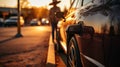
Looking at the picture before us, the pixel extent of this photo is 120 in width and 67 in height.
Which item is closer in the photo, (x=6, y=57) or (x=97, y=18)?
(x=97, y=18)

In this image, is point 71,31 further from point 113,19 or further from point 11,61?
point 11,61

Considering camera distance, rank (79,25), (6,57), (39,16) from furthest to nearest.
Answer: (39,16), (6,57), (79,25)

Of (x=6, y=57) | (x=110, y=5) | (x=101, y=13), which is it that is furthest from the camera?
(x=6, y=57)

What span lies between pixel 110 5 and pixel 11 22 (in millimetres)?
51029

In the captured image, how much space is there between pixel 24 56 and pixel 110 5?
623 centimetres

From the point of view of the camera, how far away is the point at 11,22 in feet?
176

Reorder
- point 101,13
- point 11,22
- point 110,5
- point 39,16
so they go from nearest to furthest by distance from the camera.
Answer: point 110,5 < point 101,13 < point 11,22 < point 39,16

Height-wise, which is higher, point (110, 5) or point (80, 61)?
point (110, 5)

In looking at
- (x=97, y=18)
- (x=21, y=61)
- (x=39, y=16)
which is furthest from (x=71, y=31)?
(x=39, y=16)

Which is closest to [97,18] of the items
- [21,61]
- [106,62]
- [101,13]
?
[101,13]

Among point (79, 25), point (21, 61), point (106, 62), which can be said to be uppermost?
point (79, 25)

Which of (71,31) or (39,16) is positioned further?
(39,16)

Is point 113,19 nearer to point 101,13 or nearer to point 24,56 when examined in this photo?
point 101,13

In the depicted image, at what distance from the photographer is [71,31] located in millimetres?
4801
